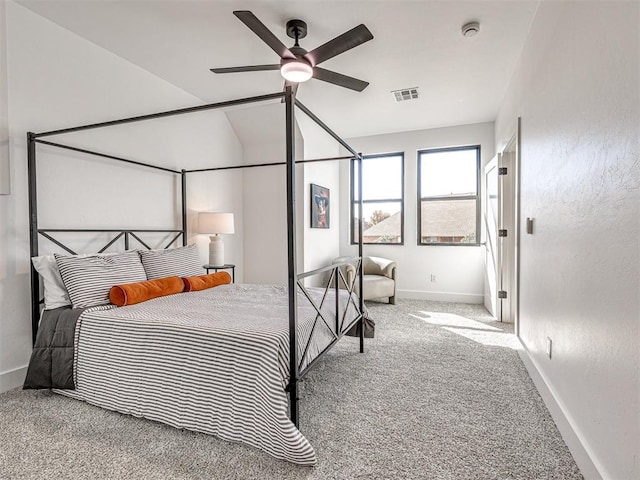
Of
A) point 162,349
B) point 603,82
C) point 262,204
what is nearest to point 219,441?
point 162,349

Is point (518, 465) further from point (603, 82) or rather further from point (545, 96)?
point (545, 96)

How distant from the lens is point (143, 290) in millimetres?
2516

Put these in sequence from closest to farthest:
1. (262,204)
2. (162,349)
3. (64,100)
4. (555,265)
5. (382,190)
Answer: (162,349)
(555,265)
(64,100)
(262,204)
(382,190)

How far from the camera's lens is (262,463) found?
161cm

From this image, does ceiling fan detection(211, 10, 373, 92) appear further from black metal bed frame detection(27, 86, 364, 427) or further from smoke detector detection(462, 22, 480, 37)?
smoke detector detection(462, 22, 480, 37)

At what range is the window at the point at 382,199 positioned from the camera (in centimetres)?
559

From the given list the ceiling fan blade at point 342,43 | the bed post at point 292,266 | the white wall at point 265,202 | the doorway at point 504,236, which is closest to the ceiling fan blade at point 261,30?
the ceiling fan blade at point 342,43

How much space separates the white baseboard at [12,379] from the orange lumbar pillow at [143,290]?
0.87 meters

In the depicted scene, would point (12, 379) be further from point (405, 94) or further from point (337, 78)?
point (405, 94)

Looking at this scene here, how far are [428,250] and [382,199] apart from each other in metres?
1.10

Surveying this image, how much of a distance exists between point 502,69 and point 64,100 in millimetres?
3869

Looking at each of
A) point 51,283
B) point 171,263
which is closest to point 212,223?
point 171,263

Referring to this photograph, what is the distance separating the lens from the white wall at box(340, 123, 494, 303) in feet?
16.7

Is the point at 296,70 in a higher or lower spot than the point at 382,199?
higher
